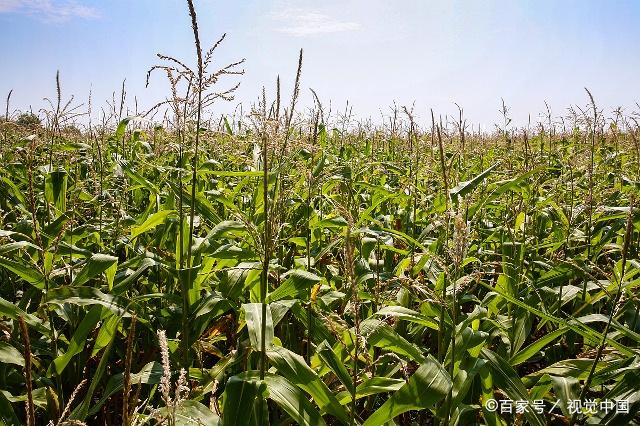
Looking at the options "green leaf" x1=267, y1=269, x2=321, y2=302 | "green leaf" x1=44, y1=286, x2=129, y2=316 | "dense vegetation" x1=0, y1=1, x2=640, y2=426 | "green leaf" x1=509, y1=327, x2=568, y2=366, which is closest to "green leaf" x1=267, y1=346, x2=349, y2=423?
"dense vegetation" x1=0, y1=1, x2=640, y2=426

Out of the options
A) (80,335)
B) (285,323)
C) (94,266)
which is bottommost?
(285,323)

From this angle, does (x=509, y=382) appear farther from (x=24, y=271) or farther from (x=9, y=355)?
(x=24, y=271)

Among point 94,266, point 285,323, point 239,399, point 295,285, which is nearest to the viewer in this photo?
point 239,399

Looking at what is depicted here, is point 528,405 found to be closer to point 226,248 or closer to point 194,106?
point 226,248

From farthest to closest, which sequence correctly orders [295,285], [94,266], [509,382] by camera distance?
1. [94,266]
2. [295,285]
3. [509,382]

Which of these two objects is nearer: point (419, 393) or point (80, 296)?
point (419, 393)

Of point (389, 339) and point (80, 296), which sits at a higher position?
point (80, 296)

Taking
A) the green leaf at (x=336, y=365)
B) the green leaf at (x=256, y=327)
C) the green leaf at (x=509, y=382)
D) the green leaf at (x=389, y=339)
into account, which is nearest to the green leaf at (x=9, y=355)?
the green leaf at (x=256, y=327)

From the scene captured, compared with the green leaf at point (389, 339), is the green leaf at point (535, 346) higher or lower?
lower

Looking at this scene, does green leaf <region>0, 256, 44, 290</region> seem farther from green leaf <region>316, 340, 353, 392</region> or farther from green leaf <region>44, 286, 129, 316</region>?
green leaf <region>316, 340, 353, 392</region>

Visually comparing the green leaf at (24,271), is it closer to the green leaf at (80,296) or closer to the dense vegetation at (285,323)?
the dense vegetation at (285,323)

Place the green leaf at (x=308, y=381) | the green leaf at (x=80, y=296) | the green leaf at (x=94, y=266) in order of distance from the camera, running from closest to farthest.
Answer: the green leaf at (x=308, y=381), the green leaf at (x=80, y=296), the green leaf at (x=94, y=266)

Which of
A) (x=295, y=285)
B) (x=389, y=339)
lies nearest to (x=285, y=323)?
(x=295, y=285)

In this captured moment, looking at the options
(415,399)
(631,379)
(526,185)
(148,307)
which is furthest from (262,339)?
(526,185)
